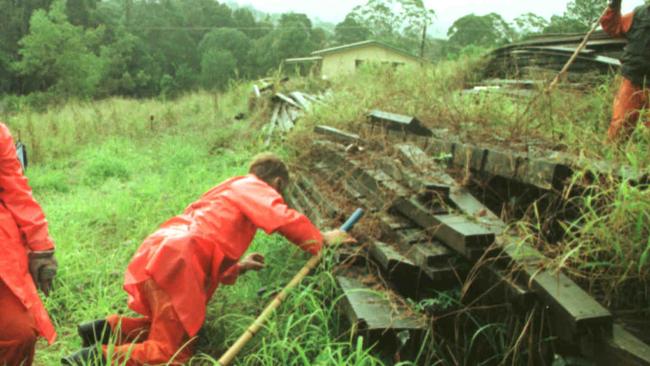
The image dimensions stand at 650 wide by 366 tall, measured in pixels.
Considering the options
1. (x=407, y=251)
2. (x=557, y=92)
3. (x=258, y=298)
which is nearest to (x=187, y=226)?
(x=258, y=298)

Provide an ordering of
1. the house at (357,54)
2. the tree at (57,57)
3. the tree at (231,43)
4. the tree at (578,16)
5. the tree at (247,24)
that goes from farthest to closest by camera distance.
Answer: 1. the tree at (247,24)
2. the tree at (231,43)
3. the tree at (57,57)
4. the house at (357,54)
5. the tree at (578,16)

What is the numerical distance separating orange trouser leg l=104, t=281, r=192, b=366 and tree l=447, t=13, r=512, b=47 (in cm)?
3359

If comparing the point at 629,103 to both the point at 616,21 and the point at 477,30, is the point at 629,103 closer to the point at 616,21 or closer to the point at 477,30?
the point at 616,21

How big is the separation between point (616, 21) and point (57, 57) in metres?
34.7

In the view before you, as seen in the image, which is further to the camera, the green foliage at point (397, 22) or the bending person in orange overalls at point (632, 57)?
the green foliage at point (397, 22)

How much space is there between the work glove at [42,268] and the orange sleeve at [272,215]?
1.11 meters

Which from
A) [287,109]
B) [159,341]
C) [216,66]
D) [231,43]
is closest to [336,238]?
[159,341]

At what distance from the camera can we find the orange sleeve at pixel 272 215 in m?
2.91

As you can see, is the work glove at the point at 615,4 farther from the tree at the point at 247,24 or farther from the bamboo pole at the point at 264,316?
the tree at the point at 247,24

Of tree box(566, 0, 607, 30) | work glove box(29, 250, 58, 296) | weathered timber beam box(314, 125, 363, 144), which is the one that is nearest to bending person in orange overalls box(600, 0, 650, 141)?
weathered timber beam box(314, 125, 363, 144)

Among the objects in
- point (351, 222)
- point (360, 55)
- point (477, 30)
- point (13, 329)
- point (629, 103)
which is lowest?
point (13, 329)

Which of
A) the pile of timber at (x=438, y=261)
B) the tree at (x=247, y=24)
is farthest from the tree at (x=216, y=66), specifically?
the pile of timber at (x=438, y=261)

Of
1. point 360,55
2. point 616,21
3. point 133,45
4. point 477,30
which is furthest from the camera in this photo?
point 133,45

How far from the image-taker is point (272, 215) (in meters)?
2.92
